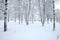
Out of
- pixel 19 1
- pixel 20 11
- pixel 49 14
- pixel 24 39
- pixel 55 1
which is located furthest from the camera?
pixel 49 14

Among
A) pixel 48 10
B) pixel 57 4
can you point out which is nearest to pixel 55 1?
pixel 57 4

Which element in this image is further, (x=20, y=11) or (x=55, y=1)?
(x=20, y=11)

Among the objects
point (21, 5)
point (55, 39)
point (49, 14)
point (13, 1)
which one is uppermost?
point (13, 1)

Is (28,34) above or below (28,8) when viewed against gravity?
A: below

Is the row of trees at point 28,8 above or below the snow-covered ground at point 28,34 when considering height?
above

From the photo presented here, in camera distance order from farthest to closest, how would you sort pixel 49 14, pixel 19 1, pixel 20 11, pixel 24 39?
pixel 49 14
pixel 20 11
pixel 19 1
pixel 24 39

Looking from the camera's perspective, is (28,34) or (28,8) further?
(28,8)

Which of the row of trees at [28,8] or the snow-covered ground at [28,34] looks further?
the row of trees at [28,8]

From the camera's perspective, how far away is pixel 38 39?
770cm

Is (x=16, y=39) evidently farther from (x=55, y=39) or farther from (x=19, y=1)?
(x=19, y=1)

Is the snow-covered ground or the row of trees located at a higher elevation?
the row of trees

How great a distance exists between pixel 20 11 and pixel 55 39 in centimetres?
2254

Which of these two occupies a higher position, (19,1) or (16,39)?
(19,1)

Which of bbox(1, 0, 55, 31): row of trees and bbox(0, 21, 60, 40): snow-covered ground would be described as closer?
bbox(0, 21, 60, 40): snow-covered ground
